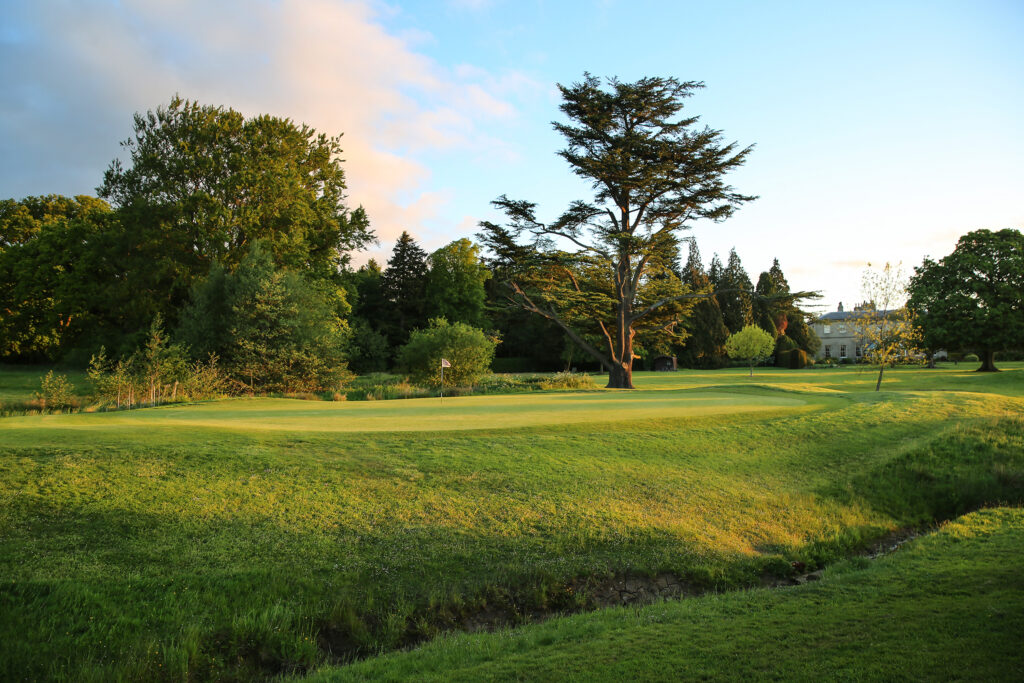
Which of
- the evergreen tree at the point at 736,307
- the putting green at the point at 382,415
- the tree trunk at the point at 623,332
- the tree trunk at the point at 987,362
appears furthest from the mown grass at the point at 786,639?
the evergreen tree at the point at 736,307

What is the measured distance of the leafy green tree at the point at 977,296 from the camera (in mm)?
39438

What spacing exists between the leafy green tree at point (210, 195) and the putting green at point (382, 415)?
13.3m

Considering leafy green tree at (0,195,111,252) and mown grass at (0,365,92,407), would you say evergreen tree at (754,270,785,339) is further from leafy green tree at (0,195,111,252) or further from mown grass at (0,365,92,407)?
leafy green tree at (0,195,111,252)

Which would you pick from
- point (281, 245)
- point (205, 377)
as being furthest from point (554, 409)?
point (281, 245)

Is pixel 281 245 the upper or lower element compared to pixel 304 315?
upper

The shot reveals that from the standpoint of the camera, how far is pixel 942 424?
50.0 ft

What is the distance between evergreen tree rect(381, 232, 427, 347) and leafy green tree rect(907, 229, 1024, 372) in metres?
44.1

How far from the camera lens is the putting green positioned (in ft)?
38.6

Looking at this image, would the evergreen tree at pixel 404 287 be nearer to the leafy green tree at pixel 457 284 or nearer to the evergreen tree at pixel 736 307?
the leafy green tree at pixel 457 284

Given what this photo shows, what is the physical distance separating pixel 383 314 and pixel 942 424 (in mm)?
53929

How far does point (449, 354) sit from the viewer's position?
29750 mm

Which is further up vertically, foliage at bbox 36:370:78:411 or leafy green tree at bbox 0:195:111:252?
leafy green tree at bbox 0:195:111:252

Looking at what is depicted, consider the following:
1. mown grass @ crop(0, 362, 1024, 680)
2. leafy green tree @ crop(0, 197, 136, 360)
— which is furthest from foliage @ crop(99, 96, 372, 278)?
mown grass @ crop(0, 362, 1024, 680)

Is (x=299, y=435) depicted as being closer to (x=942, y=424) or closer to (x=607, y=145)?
(x=942, y=424)
